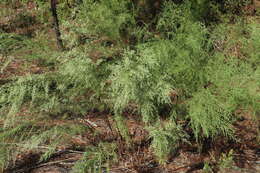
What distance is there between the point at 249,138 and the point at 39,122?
6.55ft

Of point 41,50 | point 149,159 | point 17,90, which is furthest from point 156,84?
point 41,50

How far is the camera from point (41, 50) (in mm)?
2527

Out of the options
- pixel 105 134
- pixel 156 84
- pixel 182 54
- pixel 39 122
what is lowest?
pixel 105 134

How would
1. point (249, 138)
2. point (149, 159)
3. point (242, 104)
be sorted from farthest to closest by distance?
point (249, 138) → point (149, 159) → point (242, 104)

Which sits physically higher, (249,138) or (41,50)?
Answer: (41,50)

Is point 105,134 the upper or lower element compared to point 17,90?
lower

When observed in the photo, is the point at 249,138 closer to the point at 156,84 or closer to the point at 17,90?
the point at 156,84

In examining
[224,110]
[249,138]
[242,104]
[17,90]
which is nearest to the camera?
[17,90]

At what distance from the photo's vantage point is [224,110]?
2.20 metres

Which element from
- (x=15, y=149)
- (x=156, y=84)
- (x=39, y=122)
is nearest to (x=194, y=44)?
(x=156, y=84)

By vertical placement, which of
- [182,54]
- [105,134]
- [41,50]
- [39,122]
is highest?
[41,50]

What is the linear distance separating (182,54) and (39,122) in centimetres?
142

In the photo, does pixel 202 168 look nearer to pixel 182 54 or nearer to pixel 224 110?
pixel 224 110

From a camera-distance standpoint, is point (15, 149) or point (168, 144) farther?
point (15, 149)
